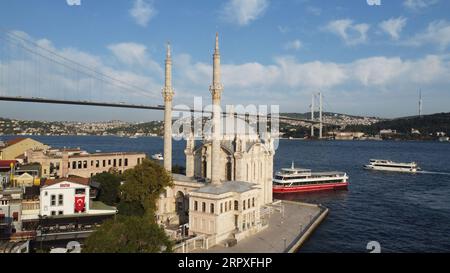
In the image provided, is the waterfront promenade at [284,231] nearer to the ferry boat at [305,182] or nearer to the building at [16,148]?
the ferry boat at [305,182]

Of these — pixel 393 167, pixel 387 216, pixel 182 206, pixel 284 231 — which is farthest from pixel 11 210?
pixel 393 167

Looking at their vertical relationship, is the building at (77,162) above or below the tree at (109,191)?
above

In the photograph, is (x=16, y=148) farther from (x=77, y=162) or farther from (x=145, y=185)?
(x=145, y=185)

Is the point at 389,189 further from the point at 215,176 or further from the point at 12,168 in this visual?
the point at 12,168

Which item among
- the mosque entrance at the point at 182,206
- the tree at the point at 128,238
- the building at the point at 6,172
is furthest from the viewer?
the building at the point at 6,172

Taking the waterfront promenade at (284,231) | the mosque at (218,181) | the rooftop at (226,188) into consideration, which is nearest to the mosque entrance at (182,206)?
the mosque at (218,181)

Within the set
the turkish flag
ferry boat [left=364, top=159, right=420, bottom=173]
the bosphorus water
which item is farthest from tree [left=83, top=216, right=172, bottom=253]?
ferry boat [left=364, top=159, right=420, bottom=173]
